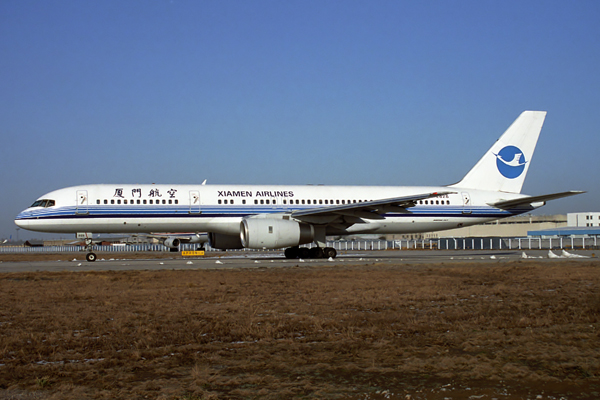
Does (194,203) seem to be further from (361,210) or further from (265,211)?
(361,210)

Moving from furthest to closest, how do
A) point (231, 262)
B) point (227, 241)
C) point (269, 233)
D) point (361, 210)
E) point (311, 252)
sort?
point (227, 241) < point (311, 252) < point (361, 210) < point (231, 262) < point (269, 233)

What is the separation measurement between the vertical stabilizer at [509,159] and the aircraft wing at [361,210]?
717 cm

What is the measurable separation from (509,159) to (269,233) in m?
16.3

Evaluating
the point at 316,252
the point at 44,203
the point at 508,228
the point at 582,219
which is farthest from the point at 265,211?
the point at 582,219

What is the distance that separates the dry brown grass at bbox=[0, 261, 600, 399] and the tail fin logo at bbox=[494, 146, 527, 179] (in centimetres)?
2076

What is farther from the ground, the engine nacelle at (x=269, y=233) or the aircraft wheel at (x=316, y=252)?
the engine nacelle at (x=269, y=233)

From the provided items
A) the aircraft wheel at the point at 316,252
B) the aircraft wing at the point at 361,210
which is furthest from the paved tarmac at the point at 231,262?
the aircraft wing at the point at 361,210

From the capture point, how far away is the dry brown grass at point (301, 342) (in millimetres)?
4691

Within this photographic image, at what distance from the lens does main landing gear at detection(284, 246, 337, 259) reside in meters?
27.3

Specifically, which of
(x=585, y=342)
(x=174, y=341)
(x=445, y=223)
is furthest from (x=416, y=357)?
→ (x=445, y=223)

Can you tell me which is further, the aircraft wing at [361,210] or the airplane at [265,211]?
the airplane at [265,211]

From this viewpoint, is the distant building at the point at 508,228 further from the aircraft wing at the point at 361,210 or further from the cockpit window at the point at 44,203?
the cockpit window at the point at 44,203

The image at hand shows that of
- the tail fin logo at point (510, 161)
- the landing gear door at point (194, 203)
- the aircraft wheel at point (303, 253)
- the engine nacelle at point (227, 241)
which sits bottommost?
the aircraft wheel at point (303, 253)

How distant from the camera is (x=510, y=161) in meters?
32.0
